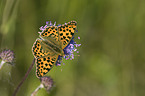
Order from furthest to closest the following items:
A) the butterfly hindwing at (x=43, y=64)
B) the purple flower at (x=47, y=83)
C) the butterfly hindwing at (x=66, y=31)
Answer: the purple flower at (x=47, y=83)
the butterfly hindwing at (x=66, y=31)
the butterfly hindwing at (x=43, y=64)

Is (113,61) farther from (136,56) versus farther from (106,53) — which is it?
(136,56)

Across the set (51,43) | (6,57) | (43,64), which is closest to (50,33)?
(51,43)

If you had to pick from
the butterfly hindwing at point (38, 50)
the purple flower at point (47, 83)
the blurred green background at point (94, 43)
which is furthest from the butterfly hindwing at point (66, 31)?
the blurred green background at point (94, 43)

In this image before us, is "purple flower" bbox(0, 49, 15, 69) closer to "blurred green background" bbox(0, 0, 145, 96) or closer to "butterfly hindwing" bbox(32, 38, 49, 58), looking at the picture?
"butterfly hindwing" bbox(32, 38, 49, 58)

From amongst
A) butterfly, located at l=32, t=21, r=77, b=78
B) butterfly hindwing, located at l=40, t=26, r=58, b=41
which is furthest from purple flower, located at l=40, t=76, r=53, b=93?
butterfly hindwing, located at l=40, t=26, r=58, b=41

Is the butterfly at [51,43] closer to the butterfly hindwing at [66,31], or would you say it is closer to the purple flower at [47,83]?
the butterfly hindwing at [66,31]

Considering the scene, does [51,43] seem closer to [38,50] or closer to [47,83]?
[38,50]
